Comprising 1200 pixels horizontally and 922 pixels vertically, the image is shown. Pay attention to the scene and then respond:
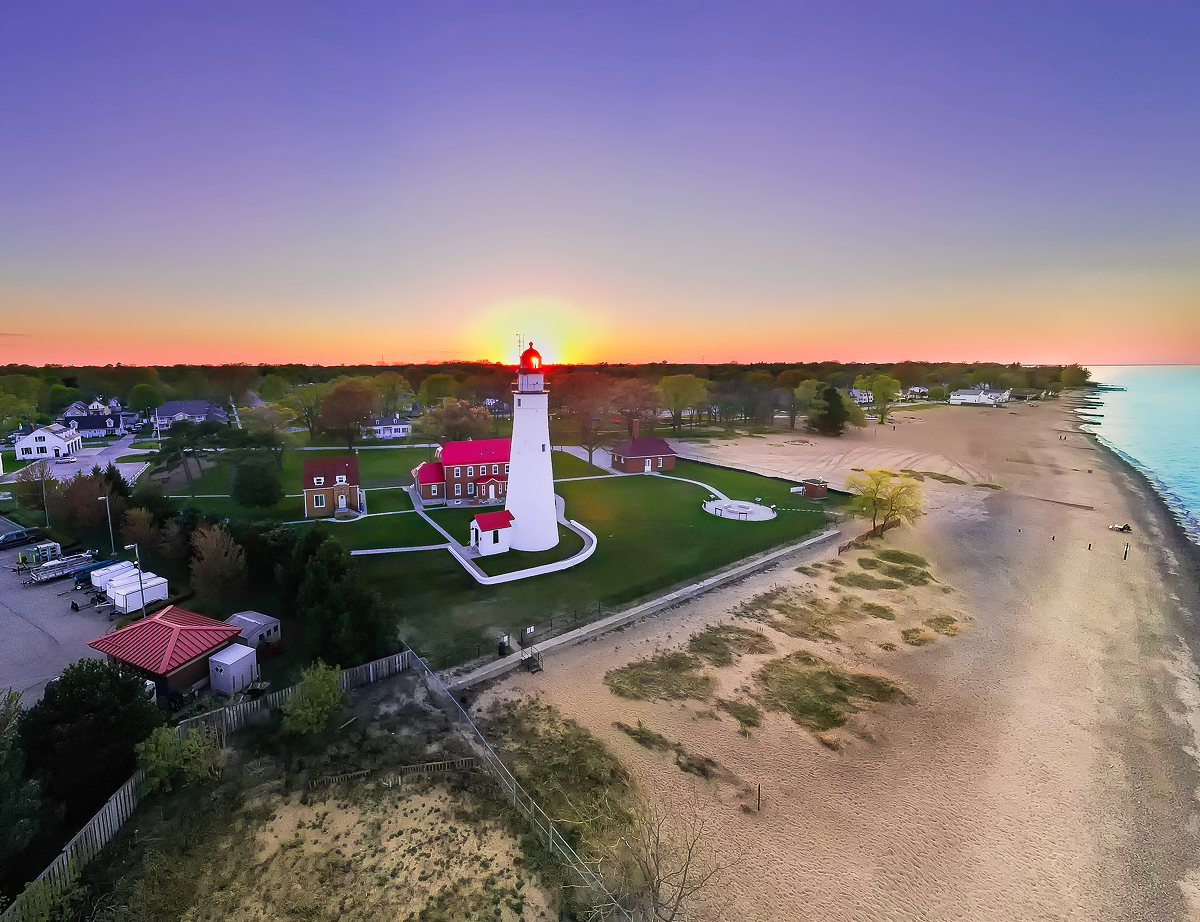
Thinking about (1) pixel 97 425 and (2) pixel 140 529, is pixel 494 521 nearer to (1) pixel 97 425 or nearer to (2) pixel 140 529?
(2) pixel 140 529

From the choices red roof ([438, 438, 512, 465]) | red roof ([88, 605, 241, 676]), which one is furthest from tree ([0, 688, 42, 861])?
red roof ([438, 438, 512, 465])

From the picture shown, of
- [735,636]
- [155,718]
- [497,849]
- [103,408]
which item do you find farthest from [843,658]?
[103,408]

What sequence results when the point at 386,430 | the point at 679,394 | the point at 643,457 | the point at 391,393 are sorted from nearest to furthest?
the point at 643,457 < the point at 386,430 < the point at 679,394 < the point at 391,393

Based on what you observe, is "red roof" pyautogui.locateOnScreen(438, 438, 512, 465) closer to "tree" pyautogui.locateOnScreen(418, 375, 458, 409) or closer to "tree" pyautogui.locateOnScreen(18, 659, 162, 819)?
"tree" pyautogui.locateOnScreen(18, 659, 162, 819)

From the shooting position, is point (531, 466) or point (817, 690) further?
point (531, 466)

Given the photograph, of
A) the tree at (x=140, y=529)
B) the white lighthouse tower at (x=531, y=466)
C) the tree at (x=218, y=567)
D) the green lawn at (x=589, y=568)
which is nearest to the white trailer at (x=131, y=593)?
the tree at (x=218, y=567)

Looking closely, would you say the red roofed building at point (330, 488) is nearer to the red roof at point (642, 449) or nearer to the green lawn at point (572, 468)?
the green lawn at point (572, 468)

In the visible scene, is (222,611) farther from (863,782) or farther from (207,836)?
(863,782)

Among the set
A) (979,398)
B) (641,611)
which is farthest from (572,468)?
(979,398)
